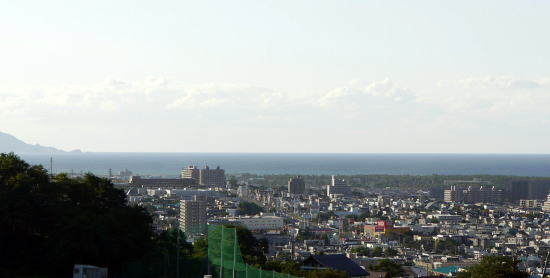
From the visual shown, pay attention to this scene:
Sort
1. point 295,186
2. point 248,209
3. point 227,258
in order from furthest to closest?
point 295,186, point 248,209, point 227,258

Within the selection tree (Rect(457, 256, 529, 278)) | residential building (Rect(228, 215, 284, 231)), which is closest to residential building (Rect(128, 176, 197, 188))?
residential building (Rect(228, 215, 284, 231))

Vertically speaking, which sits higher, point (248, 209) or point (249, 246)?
point (249, 246)

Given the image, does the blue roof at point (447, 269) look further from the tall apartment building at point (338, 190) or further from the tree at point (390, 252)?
the tall apartment building at point (338, 190)

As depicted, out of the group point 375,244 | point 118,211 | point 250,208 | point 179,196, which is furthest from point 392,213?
point 118,211

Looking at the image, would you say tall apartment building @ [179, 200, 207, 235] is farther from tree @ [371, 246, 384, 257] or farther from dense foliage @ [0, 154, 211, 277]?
dense foliage @ [0, 154, 211, 277]

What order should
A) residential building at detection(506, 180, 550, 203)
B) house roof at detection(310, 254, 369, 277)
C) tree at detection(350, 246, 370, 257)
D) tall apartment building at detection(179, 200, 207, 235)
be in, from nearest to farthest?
house roof at detection(310, 254, 369, 277)
tree at detection(350, 246, 370, 257)
tall apartment building at detection(179, 200, 207, 235)
residential building at detection(506, 180, 550, 203)

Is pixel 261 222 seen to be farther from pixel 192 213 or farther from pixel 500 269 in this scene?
pixel 500 269

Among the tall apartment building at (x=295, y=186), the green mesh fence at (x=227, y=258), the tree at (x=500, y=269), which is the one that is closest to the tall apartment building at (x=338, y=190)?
the tall apartment building at (x=295, y=186)

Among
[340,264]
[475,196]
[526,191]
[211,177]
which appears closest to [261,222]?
[340,264]

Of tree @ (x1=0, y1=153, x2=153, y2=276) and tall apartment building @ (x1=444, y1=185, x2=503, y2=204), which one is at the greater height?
tree @ (x1=0, y1=153, x2=153, y2=276)
